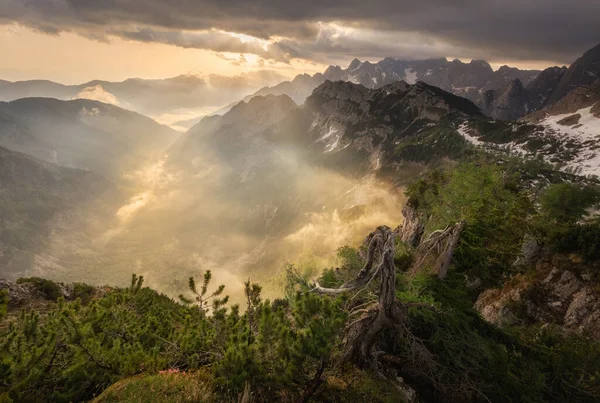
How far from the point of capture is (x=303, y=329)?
444 inches

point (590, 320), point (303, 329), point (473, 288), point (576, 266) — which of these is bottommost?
point (473, 288)

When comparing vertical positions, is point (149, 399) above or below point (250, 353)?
below

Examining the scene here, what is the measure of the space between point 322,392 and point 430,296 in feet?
27.8

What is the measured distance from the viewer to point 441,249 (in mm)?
22141

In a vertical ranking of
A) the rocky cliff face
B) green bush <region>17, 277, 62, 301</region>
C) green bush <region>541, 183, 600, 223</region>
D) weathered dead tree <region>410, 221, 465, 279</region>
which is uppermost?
weathered dead tree <region>410, 221, 465, 279</region>

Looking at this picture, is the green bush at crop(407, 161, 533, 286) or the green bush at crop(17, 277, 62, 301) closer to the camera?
the green bush at crop(407, 161, 533, 286)

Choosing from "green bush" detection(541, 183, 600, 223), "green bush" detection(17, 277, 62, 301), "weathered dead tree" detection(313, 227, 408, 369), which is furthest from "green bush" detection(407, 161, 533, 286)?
"green bush" detection(17, 277, 62, 301)

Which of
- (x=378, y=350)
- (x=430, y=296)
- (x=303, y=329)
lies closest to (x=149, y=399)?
(x=303, y=329)

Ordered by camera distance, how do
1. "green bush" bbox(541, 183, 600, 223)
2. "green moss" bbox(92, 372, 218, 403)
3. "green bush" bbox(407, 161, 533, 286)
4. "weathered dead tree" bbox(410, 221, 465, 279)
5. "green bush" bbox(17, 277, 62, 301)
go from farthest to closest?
"green bush" bbox(541, 183, 600, 223) < "green bush" bbox(17, 277, 62, 301) < "green bush" bbox(407, 161, 533, 286) < "weathered dead tree" bbox(410, 221, 465, 279) < "green moss" bbox(92, 372, 218, 403)

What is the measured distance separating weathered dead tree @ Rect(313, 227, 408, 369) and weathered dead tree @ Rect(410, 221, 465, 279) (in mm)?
7114

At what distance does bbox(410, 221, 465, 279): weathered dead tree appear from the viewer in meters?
20.2

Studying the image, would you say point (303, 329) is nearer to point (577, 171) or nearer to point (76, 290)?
A: point (76, 290)

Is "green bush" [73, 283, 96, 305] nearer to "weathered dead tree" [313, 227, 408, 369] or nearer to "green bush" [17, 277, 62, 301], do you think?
"green bush" [17, 277, 62, 301]

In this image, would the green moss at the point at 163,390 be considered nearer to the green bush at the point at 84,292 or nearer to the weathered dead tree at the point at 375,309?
the weathered dead tree at the point at 375,309
